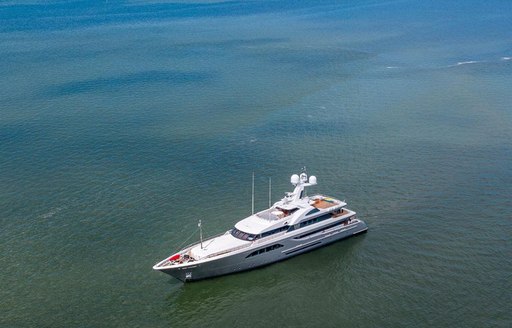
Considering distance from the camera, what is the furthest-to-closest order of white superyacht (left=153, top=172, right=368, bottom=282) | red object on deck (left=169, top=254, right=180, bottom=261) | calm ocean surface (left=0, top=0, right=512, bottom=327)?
white superyacht (left=153, top=172, right=368, bottom=282), red object on deck (left=169, top=254, right=180, bottom=261), calm ocean surface (left=0, top=0, right=512, bottom=327)

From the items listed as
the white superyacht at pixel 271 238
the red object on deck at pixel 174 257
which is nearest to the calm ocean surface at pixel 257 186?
the white superyacht at pixel 271 238

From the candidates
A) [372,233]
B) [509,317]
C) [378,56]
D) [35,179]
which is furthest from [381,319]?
[378,56]

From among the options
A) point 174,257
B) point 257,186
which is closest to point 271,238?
point 174,257

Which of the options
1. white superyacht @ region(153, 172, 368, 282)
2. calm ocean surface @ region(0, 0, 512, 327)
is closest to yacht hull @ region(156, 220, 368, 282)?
white superyacht @ region(153, 172, 368, 282)

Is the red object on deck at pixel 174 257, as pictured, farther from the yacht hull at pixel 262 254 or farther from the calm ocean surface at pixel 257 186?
the calm ocean surface at pixel 257 186

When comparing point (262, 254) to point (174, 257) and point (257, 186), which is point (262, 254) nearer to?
point (174, 257)

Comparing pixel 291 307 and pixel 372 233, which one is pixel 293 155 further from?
pixel 291 307

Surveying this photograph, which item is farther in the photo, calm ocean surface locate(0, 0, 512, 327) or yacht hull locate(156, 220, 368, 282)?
yacht hull locate(156, 220, 368, 282)

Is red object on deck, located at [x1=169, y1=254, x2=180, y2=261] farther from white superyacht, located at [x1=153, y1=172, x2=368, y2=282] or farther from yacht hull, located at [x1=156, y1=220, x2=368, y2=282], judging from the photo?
yacht hull, located at [x1=156, y1=220, x2=368, y2=282]
